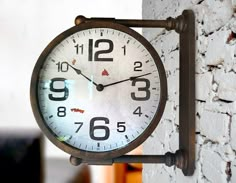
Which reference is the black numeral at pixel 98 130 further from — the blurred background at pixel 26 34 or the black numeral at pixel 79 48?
the blurred background at pixel 26 34

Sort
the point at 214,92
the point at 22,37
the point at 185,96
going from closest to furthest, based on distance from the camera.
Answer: the point at 214,92 < the point at 185,96 < the point at 22,37

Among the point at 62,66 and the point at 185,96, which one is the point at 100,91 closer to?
the point at 62,66

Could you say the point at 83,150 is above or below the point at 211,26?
below

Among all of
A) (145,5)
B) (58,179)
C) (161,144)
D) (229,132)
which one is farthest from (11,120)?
(229,132)

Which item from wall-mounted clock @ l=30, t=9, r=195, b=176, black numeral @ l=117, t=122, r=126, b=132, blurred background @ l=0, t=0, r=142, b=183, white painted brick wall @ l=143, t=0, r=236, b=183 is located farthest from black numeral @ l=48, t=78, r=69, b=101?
blurred background @ l=0, t=0, r=142, b=183

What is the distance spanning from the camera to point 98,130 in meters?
0.71

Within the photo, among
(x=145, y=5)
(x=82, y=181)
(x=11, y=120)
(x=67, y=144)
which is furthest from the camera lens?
(x=11, y=120)

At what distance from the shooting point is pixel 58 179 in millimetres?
2553

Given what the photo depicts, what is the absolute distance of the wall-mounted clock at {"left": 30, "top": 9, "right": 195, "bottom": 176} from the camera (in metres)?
0.70

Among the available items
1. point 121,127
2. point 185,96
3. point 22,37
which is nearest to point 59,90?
point 121,127

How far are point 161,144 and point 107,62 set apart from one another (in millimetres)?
457

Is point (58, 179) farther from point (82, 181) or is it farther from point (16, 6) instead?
point (16, 6)

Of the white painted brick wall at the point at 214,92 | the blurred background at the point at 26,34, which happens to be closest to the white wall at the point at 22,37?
the blurred background at the point at 26,34

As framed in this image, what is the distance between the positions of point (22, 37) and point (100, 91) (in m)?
2.41
